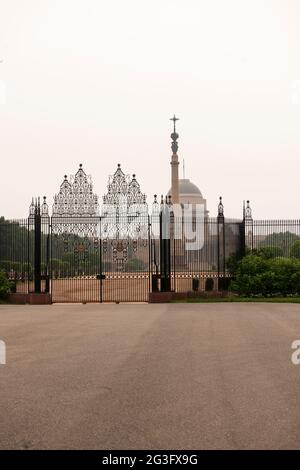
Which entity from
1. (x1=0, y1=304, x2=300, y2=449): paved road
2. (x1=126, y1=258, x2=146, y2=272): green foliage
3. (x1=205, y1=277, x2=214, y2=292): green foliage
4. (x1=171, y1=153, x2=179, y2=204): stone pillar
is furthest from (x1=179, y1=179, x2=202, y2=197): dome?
(x1=0, y1=304, x2=300, y2=449): paved road

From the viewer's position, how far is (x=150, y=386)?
282 inches

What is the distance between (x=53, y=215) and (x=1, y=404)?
16065mm

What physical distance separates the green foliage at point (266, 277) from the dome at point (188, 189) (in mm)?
73178

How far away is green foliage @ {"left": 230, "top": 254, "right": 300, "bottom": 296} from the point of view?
21109 millimetres

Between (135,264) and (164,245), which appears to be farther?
(135,264)

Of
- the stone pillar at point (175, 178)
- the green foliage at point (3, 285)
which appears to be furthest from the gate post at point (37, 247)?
the stone pillar at point (175, 178)

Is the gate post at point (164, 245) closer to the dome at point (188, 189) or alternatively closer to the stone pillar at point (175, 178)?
the stone pillar at point (175, 178)

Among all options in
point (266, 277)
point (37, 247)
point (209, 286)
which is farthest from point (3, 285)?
point (266, 277)

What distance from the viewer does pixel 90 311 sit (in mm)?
17406

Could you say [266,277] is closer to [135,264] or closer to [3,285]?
[3,285]

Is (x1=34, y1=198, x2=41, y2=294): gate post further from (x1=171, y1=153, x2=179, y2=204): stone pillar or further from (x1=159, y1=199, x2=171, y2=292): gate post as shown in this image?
(x1=171, y1=153, x2=179, y2=204): stone pillar

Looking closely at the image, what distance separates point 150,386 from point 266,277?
48.1 ft
